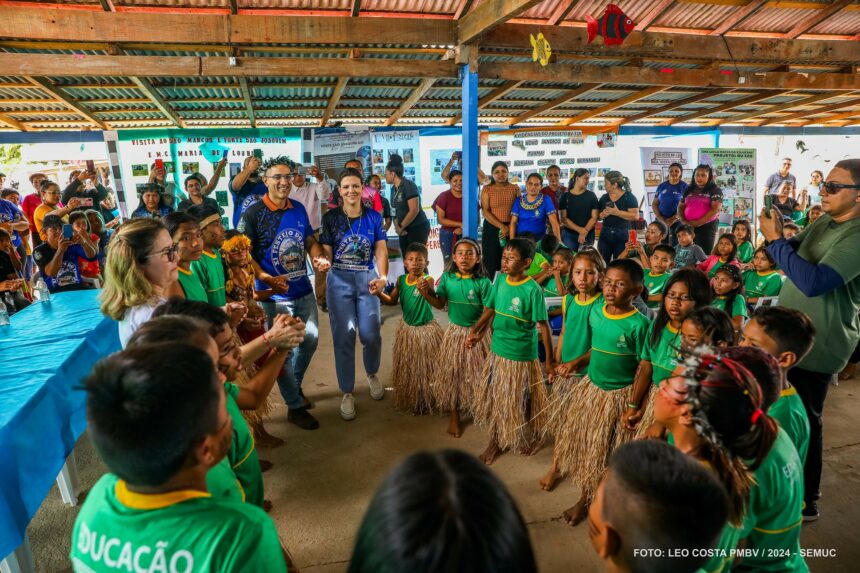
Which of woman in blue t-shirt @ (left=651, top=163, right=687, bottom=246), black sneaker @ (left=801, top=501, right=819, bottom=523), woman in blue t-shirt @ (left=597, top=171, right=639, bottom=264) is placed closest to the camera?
black sneaker @ (left=801, top=501, right=819, bottom=523)

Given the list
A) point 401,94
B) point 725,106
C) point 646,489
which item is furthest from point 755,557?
point 725,106

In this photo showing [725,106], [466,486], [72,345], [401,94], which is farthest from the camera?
[725,106]

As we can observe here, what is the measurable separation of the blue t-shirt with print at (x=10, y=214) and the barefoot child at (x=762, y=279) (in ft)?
25.1

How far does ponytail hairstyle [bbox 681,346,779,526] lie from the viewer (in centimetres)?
117

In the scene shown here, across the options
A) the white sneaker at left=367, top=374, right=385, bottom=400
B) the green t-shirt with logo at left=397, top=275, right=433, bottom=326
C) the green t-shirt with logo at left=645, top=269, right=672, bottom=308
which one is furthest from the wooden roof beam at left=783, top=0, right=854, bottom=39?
the white sneaker at left=367, top=374, right=385, bottom=400

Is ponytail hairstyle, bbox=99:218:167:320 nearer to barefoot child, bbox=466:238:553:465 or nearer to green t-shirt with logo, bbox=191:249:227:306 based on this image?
green t-shirt with logo, bbox=191:249:227:306

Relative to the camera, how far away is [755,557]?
133 cm

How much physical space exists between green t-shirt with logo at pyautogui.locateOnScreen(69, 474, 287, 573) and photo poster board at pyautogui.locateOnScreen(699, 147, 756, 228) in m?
10.0

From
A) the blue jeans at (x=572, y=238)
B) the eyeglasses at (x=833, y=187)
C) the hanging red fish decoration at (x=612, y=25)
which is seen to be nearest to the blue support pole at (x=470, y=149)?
the hanging red fish decoration at (x=612, y=25)

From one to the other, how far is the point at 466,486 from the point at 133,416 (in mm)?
638

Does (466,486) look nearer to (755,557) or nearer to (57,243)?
(755,557)

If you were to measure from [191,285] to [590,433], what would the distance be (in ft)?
7.09

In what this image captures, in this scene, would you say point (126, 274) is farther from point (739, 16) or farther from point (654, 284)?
point (739, 16)

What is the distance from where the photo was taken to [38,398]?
1904mm
